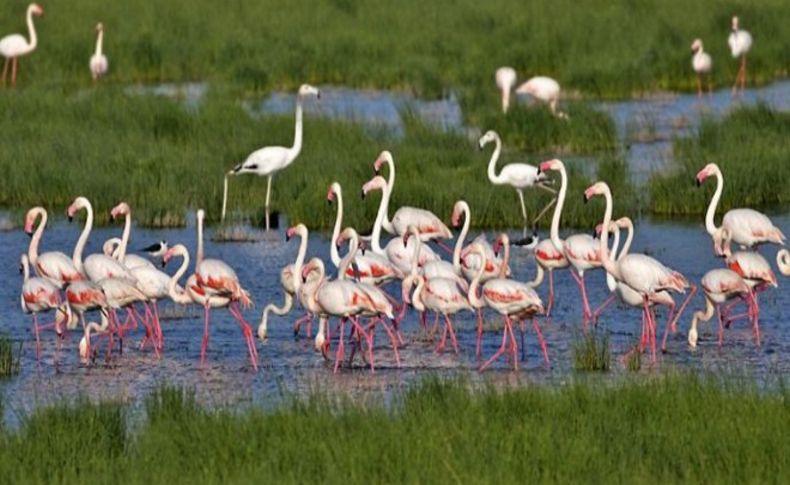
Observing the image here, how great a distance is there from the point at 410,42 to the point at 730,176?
11606 mm

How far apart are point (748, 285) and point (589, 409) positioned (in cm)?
425

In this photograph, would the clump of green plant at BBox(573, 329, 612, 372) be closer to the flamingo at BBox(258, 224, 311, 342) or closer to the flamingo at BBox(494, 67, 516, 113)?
the flamingo at BBox(258, 224, 311, 342)

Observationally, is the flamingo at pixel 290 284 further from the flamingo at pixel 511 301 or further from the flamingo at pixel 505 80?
the flamingo at pixel 505 80

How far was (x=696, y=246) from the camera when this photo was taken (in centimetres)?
1644

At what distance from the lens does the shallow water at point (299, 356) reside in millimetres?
11539

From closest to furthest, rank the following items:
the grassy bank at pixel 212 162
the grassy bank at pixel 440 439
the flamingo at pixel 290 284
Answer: the grassy bank at pixel 440 439 → the flamingo at pixel 290 284 → the grassy bank at pixel 212 162

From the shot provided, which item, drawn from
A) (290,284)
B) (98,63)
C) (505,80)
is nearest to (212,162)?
(290,284)

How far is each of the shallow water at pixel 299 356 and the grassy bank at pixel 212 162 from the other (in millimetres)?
1747

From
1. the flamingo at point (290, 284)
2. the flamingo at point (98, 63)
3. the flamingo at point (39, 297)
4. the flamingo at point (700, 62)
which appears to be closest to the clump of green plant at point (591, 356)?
the flamingo at point (290, 284)

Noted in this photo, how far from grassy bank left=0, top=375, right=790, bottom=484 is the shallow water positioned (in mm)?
837

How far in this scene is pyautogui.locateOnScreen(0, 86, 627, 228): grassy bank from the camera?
17.7m

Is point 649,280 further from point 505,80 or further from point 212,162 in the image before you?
point 505,80

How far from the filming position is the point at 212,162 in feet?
63.3

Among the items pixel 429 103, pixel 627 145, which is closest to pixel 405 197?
pixel 627 145
